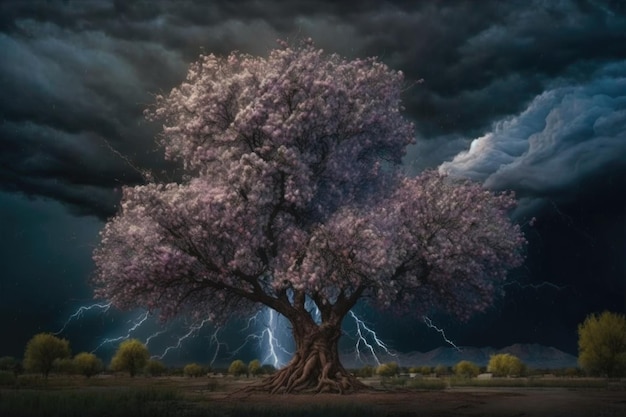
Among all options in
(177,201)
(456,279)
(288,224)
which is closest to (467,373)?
(456,279)

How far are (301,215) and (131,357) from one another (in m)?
39.9

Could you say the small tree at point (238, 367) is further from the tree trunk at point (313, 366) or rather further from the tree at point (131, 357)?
the tree trunk at point (313, 366)

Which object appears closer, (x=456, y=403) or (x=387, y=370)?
(x=456, y=403)

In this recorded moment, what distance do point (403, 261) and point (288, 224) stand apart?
613 centimetres

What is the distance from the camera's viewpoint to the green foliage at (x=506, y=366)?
70044 mm

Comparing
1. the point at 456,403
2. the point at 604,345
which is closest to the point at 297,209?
the point at 456,403

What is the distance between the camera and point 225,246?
35906 millimetres

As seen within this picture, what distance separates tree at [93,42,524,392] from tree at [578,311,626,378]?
21.1m

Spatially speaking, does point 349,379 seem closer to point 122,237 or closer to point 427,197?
point 427,197

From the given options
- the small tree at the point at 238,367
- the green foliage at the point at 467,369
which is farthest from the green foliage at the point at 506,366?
the small tree at the point at 238,367

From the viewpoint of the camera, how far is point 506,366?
70.2 meters

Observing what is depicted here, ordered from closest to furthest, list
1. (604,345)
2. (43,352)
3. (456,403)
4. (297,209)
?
(456,403) < (297,209) < (604,345) < (43,352)

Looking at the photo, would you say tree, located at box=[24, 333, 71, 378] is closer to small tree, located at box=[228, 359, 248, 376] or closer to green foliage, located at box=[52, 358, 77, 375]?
green foliage, located at box=[52, 358, 77, 375]

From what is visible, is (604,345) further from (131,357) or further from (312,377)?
(131,357)
